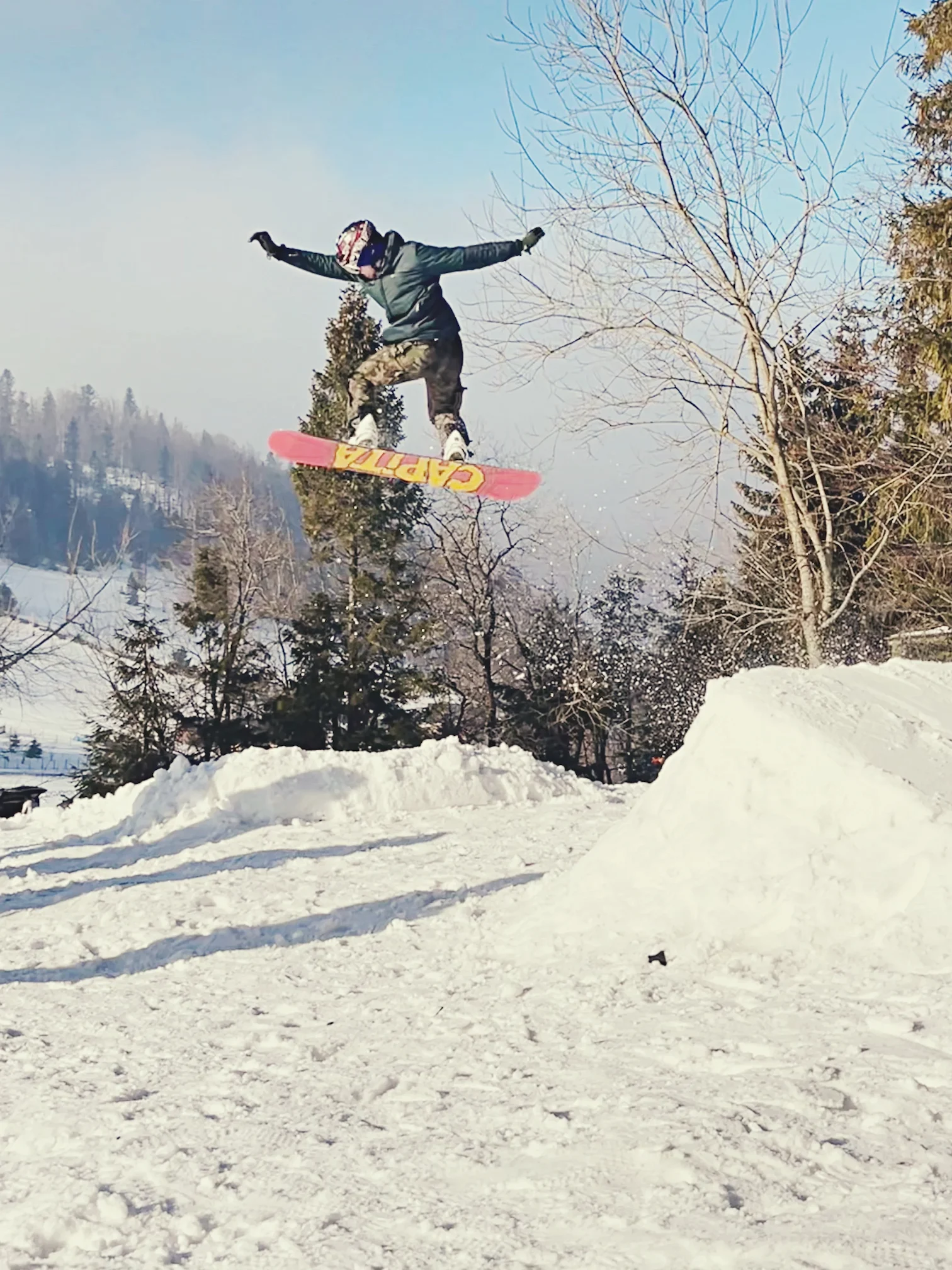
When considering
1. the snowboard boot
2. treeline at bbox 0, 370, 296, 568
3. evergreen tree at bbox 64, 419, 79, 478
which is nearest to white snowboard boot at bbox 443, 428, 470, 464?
the snowboard boot

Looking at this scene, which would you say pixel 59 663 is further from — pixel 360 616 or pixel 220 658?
pixel 360 616

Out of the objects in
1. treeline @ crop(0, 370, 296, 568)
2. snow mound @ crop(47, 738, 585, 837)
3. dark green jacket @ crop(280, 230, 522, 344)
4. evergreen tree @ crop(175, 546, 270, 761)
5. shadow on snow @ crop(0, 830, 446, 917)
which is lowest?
shadow on snow @ crop(0, 830, 446, 917)

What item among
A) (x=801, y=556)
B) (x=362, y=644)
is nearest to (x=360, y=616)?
(x=362, y=644)

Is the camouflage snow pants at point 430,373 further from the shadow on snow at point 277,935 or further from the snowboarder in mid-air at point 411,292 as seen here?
the shadow on snow at point 277,935

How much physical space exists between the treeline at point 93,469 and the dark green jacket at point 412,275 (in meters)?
66.6

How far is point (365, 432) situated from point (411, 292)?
6.58 ft

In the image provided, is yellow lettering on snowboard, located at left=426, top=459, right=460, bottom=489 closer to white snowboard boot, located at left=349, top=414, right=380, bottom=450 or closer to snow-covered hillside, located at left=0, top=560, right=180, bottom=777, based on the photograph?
white snowboard boot, located at left=349, top=414, right=380, bottom=450

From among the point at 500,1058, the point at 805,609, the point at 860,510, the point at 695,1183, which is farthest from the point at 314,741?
the point at 695,1183

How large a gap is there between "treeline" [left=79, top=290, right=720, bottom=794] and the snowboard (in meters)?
12.0

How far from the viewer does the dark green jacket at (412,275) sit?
7.00 meters

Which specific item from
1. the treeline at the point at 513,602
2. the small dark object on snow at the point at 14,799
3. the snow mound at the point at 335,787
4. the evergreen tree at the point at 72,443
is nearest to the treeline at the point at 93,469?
the evergreen tree at the point at 72,443

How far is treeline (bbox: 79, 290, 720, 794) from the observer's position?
25.9m

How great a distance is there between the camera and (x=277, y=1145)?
12.6ft

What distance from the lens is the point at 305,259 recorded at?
23.2 feet
